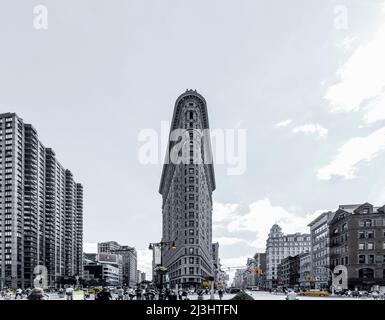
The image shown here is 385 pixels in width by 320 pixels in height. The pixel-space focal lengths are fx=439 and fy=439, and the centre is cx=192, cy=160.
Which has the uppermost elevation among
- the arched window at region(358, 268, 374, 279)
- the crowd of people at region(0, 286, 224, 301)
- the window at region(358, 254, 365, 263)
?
the crowd of people at region(0, 286, 224, 301)

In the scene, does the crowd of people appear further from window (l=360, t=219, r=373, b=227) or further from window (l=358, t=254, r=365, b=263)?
window (l=360, t=219, r=373, b=227)

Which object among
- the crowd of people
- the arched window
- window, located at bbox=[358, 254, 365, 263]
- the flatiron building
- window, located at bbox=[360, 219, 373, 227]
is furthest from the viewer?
A: the flatiron building

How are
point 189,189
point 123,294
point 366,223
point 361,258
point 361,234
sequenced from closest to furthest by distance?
point 123,294 → point 361,258 → point 366,223 → point 361,234 → point 189,189

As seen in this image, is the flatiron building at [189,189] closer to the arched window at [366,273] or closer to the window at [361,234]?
the arched window at [366,273]

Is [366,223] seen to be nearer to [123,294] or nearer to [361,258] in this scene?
[361,258]

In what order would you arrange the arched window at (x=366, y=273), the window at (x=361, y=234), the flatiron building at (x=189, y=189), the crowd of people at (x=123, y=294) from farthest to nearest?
the flatiron building at (x=189, y=189) → the window at (x=361, y=234) → the arched window at (x=366, y=273) → the crowd of people at (x=123, y=294)

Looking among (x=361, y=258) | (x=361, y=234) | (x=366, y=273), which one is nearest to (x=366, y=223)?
(x=361, y=234)

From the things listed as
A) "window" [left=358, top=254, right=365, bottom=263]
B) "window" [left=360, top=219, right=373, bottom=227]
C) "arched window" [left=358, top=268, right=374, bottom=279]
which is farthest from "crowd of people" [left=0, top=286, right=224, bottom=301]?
"window" [left=360, top=219, right=373, bottom=227]

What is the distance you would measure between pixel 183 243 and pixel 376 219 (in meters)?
58.9

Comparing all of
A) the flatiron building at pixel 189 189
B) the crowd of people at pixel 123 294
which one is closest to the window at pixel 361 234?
the flatiron building at pixel 189 189
